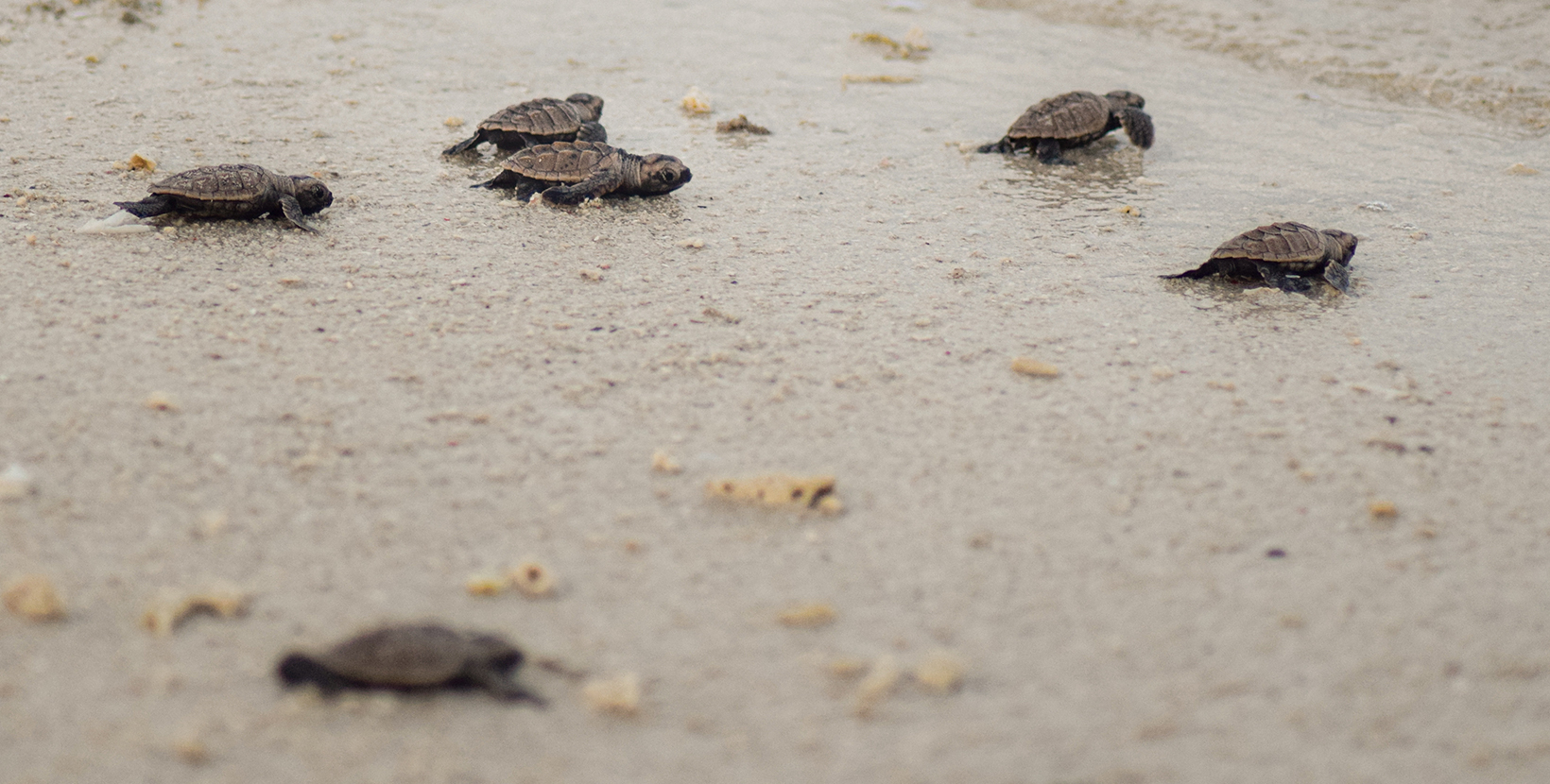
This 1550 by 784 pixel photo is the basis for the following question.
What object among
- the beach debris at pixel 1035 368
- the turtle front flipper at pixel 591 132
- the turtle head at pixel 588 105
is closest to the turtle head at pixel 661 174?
the turtle front flipper at pixel 591 132

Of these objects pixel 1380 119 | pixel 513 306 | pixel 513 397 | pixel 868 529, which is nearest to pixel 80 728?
pixel 513 397

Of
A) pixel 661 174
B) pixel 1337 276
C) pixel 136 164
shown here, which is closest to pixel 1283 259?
pixel 1337 276

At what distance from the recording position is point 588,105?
5785 millimetres

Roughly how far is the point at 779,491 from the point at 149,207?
125 inches

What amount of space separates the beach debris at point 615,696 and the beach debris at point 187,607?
762 mm

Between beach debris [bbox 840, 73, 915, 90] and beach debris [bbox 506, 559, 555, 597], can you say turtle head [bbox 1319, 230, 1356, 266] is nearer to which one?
beach debris [bbox 506, 559, 555, 597]

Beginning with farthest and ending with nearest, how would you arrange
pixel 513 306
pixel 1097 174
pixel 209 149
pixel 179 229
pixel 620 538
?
pixel 1097 174, pixel 209 149, pixel 179 229, pixel 513 306, pixel 620 538

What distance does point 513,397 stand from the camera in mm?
2980

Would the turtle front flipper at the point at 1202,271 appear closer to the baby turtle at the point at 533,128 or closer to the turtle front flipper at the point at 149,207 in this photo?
the baby turtle at the point at 533,128

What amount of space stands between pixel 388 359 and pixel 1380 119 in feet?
21.1

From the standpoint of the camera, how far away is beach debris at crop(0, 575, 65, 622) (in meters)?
1.97

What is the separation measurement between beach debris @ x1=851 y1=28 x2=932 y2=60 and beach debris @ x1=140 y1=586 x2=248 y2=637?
708cm

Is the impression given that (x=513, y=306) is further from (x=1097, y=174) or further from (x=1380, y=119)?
(x=1380, y=119)

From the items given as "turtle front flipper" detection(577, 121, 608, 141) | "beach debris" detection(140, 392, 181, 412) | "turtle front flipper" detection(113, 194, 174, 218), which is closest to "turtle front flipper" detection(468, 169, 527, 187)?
"turtle front flipper" detection(577, 121, 608, 141)
